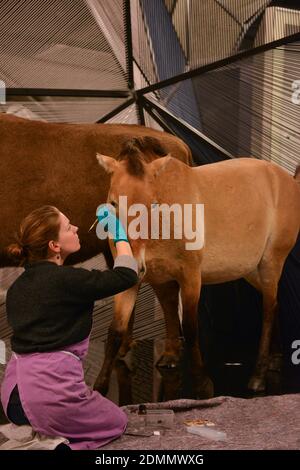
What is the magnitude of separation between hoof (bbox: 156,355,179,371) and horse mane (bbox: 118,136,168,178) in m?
0.88

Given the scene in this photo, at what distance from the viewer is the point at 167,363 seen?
121 inches

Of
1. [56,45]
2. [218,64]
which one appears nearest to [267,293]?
[218,64]

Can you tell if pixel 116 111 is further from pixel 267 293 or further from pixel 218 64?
pixel 267 293

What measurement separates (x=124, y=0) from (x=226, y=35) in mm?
489

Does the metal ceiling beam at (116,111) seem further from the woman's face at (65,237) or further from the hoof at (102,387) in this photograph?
the hoof at (102,387)

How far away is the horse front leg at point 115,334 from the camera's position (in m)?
2.74

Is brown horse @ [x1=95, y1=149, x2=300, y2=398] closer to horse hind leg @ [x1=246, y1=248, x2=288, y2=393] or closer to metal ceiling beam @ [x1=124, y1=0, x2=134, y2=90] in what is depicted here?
horse hind leg @ [x1=246, y1=248, x2=288, y2=393]

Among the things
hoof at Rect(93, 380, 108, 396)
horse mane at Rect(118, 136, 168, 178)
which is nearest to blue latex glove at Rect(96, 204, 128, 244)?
horse mane at Rect(118, 136, 168, 178)

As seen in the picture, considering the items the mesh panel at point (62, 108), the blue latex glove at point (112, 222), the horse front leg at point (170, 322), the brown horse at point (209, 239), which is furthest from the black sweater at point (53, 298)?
the mesh panel at point (62, 108)

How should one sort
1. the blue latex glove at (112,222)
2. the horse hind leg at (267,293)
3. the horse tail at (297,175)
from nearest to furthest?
the blue latex glove at (112,222), the horse hind leg at (267,293), the horse tail at (297,175)

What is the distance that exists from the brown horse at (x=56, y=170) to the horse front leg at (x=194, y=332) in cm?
40

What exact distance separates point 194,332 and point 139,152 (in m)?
0.78

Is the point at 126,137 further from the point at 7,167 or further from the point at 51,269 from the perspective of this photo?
the point at 51,269
